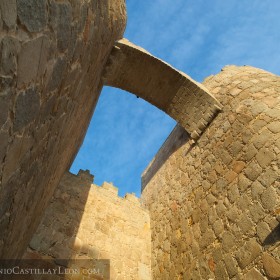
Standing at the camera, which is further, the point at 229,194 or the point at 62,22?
the point at 229,194

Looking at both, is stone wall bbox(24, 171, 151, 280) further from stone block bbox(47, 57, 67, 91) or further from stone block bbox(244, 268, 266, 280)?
stone block bbox(47, 57, 67, 91)

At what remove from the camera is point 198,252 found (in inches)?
154

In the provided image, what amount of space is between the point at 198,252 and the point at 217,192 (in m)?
0.91

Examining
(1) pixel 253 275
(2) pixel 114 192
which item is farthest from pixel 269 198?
(2) pixel 114 192

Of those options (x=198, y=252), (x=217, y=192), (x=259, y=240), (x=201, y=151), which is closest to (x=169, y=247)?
(x=198, y=252)

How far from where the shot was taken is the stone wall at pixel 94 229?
4.64 m

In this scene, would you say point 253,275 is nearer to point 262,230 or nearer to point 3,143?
point 262,230

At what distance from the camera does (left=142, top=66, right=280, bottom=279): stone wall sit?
3059 millimetres

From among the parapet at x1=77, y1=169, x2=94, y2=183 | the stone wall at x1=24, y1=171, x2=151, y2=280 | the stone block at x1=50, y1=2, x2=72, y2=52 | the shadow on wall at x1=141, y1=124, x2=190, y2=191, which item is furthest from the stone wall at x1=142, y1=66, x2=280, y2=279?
the stone block at x1=50, y1=2, x2=72, y2=52

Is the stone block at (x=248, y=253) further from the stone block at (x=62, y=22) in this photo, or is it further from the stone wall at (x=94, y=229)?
the stone block at (x=62, y=22)

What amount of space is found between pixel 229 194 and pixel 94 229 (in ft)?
Answer: 9.25

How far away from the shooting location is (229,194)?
3.76m

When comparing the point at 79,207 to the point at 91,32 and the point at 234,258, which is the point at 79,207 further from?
the point at 91,32

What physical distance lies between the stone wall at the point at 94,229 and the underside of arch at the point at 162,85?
2359 mm
